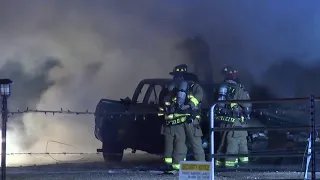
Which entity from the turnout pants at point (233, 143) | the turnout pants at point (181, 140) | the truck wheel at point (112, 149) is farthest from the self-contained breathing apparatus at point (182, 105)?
the truck wheel at point (112, 149)

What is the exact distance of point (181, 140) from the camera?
7.73 m

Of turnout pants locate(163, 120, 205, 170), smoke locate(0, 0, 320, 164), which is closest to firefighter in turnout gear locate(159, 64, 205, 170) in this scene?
turnout pants locate(163, 120, 205, 170)

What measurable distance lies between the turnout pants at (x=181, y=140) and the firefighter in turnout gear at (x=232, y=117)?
1.16 ft

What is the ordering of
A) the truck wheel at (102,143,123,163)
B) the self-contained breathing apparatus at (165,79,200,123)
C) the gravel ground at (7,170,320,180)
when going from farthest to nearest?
1. the truck wheel at (102,143,123,163)
2. the self-contained breathing apparatus at (165,79,200,123)
3. the gravel ground at (7,170,320,180)

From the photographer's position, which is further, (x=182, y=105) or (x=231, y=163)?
(x=231, y=163)

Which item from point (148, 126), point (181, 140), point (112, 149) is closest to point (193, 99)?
point (181, 140)

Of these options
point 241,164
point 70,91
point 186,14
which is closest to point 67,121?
point 70,91

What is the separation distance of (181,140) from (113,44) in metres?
2.92

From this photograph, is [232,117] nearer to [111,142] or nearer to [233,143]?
[233,143]

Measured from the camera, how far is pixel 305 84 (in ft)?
31.6

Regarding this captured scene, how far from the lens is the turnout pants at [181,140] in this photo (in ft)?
25.3

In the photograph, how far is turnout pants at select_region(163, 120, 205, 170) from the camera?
7.72m

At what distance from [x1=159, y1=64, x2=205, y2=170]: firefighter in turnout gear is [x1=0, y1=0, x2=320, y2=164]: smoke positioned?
2311 mm

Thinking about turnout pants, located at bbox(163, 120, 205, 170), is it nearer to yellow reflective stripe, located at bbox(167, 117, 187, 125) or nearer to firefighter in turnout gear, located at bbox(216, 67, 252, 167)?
yellow reflective stripe, located at bbox(167, 117, 187, 125)
